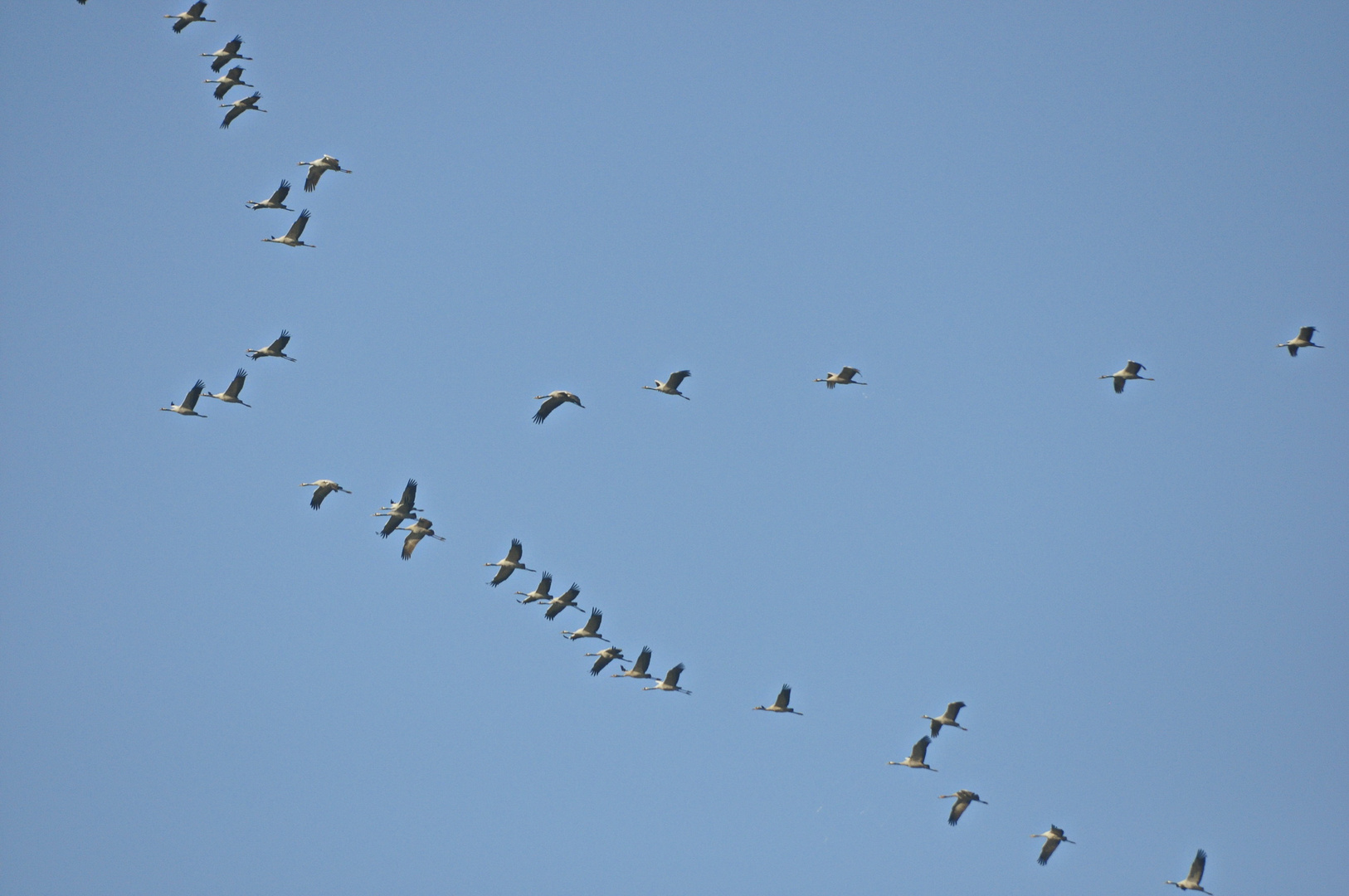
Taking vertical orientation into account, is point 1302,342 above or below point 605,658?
above

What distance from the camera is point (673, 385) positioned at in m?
56.5

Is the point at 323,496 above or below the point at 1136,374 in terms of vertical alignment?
below

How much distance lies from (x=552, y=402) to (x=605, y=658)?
8708 millimetres

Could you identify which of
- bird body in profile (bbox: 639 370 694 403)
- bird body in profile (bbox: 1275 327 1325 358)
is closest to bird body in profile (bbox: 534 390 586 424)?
bird body in profile (bbox: 639 370 694 403)

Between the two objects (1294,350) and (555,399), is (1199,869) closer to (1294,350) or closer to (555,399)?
(1294,350)

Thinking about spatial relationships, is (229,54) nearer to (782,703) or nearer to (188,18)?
(188,18)

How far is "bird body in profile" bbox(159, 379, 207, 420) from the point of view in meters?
56.7

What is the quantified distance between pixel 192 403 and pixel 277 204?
7369 millimetres

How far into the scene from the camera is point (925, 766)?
5744 cm

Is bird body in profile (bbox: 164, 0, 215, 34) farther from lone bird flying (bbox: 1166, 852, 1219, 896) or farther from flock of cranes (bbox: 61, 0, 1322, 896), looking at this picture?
lone bird flying (bbox: 1166, 852, 1219, 896)

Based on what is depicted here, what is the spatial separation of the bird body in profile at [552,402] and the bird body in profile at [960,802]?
58.8ft

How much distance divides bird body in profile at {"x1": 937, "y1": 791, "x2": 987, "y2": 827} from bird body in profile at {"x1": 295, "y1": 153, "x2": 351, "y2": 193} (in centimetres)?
2796

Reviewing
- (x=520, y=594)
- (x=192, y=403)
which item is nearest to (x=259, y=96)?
(x=192, y=403)

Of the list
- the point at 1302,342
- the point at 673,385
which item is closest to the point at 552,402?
the point at 673,385
